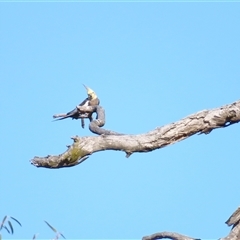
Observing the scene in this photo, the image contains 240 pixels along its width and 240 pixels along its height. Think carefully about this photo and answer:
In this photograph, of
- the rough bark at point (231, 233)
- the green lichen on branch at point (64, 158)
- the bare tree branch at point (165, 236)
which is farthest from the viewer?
the bare tree branch at point (165, 236)

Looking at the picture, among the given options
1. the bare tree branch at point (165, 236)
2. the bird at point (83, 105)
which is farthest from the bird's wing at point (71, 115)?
the bare tree branch at point (165, 236)

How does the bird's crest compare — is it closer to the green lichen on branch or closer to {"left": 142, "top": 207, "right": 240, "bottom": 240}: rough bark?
the green lichen on branch

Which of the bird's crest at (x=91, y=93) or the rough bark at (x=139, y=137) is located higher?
the bird's crest at (x=91, y=93)

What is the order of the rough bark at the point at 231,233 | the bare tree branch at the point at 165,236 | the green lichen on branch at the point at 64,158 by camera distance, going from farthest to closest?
the bare tree branch at the point at 165,236, the rough bark at the point at 231,233, the green lichen on branch at the point at 64,158

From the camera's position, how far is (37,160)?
3.28 m

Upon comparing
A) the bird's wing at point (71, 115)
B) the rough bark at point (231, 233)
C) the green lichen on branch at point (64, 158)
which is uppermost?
the bird's wing at point (71, 115)

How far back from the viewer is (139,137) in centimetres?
344

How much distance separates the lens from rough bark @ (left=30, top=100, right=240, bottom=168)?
3289 mm

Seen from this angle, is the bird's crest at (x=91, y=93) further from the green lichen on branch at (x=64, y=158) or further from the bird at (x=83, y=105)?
the green lichen on branch at (x=64, y=158)

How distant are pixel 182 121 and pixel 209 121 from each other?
0.59 ft

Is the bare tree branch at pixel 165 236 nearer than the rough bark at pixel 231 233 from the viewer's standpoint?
No

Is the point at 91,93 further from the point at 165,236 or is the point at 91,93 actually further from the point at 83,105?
the point at 165,236

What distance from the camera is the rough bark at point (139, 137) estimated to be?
129 inches

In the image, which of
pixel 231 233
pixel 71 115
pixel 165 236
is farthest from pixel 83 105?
pixel 231 233
